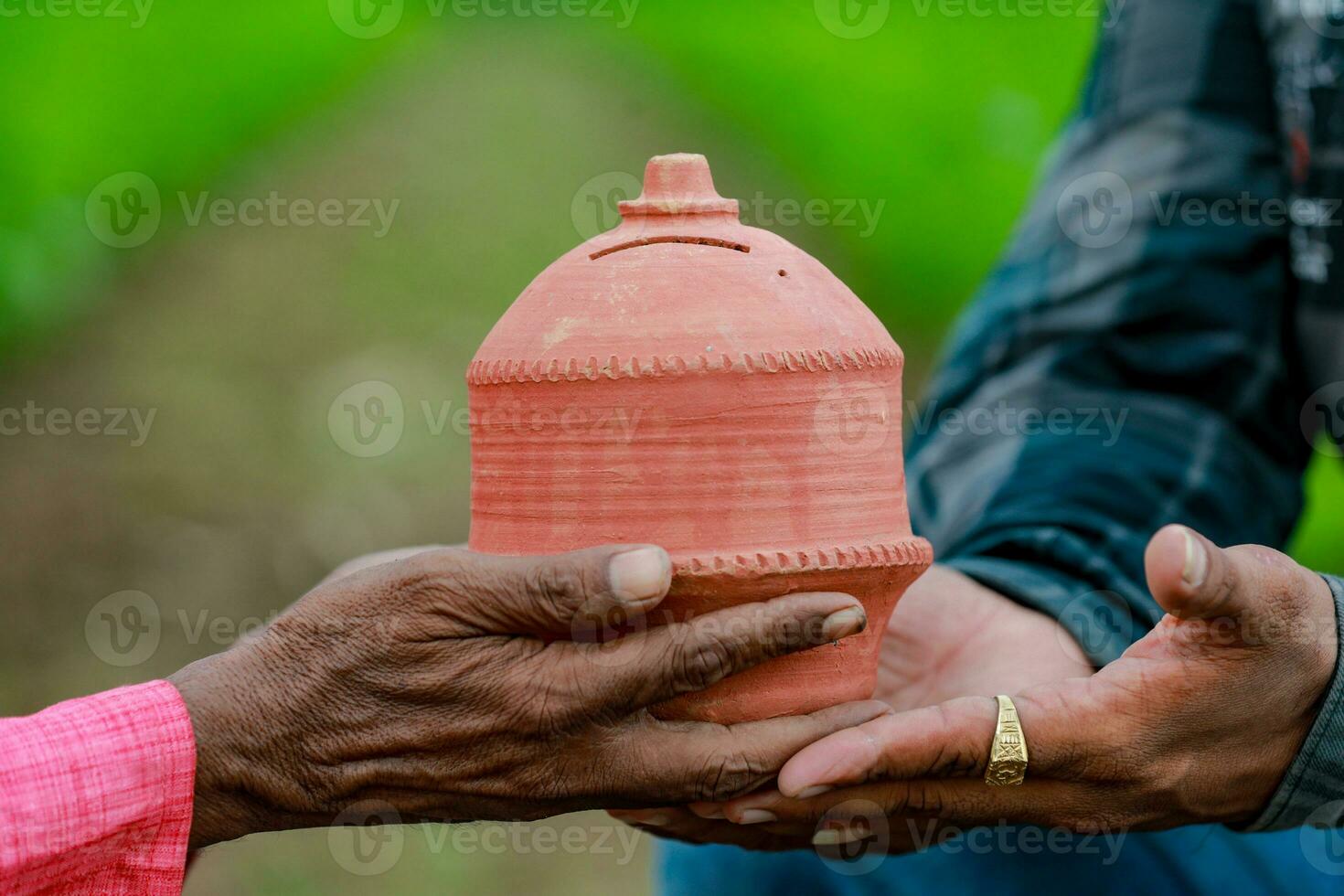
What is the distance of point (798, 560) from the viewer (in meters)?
2.96

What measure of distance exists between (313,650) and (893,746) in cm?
118

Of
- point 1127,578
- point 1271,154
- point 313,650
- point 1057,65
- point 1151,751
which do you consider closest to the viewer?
point 313,650

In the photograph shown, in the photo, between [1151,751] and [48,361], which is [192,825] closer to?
[1151,751]

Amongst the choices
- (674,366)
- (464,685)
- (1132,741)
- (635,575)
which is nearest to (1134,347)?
(1132,741)

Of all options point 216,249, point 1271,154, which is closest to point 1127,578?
point 1271,154

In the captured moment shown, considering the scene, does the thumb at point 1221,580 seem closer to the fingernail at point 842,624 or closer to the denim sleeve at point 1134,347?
the fingernail at point 842,624

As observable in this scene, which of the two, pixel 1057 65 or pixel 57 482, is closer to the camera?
pixel 57 482

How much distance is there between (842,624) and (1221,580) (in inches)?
28.5

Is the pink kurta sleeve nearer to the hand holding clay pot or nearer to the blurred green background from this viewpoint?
the hand holding clay pot

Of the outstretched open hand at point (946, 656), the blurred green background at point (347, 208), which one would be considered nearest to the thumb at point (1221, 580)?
the outstretched open hand at point (946, 656)

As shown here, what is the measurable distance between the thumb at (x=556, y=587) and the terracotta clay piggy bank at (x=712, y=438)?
0.20 m

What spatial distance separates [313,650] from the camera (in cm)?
279

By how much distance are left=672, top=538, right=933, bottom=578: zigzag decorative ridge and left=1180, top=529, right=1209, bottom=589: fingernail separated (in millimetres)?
683

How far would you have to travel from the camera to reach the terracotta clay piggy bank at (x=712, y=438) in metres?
2.97
